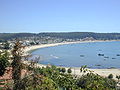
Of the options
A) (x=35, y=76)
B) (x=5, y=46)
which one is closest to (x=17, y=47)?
(x=35, y=76)

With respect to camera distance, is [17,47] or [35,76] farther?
[17,47]

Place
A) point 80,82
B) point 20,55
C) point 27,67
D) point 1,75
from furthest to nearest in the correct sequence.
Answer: point 1,75 → point 80,82 → point 20,55 → point 27,67

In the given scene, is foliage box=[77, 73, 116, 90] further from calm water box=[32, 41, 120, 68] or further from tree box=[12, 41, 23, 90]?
calm water box=[32, 41, 120, 68]

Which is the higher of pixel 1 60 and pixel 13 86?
pixel 13 86

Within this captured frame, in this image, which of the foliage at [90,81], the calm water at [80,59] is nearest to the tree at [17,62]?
the foliage at [90,81]

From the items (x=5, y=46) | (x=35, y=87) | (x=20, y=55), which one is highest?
(x=20, y=55)

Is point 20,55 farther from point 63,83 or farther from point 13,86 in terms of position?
point 63,83

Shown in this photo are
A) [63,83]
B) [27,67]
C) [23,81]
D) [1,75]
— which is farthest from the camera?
[1,75]

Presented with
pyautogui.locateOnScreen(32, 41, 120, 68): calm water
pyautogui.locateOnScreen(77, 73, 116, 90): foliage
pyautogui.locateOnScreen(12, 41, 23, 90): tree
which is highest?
pyautogui.locateOnScreen(12, 41, 23, 90): tree

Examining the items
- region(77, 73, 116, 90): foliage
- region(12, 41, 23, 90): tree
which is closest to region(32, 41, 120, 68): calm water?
region(77, 73, 116, 90): foliage

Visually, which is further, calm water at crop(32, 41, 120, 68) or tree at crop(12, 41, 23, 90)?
calm water at crop(32, 41, 120, 68)

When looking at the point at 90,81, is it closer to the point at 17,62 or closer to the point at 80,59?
the point at 17,62
